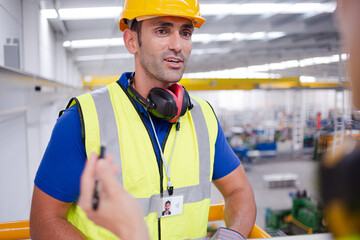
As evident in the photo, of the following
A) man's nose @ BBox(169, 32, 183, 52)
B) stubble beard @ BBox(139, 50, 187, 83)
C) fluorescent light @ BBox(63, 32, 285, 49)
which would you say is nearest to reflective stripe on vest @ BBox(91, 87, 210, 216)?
stubble beard @ BBox(139, 50, 187, 83)

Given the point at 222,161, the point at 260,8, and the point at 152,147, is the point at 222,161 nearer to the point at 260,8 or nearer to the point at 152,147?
the point at 152,147

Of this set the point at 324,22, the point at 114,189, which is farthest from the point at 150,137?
the point at 324,22

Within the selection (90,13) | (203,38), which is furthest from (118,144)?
(203,38)

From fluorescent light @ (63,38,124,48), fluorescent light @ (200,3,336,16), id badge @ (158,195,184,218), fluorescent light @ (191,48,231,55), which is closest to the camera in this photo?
id badge @ (158,195,184,218)

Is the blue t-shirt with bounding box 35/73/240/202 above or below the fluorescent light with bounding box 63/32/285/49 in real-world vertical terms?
below

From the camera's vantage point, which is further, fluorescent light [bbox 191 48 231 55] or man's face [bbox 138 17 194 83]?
fluorescent light [bbox 191 48 231 55]

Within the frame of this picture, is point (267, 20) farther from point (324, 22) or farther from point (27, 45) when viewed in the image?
point (27, 45)

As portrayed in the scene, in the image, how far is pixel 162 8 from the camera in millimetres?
1390

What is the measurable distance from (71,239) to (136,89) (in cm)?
80

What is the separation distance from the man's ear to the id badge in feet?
2.65

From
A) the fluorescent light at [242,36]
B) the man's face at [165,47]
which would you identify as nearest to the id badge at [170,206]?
the man's face at [165,47]

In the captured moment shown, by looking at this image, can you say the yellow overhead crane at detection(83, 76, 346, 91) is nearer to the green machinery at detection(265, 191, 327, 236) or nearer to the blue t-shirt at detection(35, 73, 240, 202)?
the green machinery at detection(265, 191, 327, 236)

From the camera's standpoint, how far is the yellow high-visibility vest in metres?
1.25

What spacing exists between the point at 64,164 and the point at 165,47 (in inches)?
28.9
